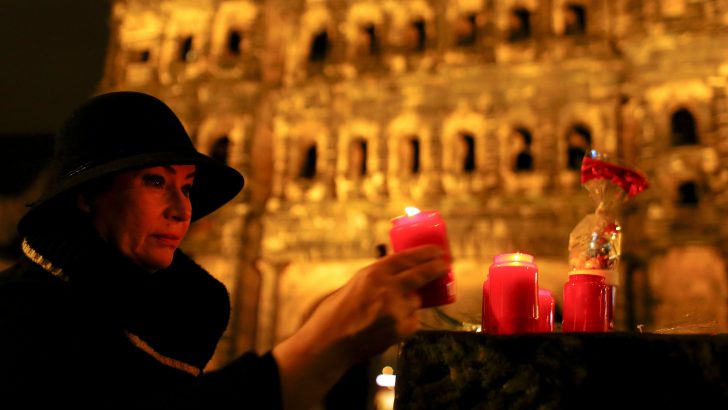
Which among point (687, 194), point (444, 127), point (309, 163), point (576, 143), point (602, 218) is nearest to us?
point (602, 218)

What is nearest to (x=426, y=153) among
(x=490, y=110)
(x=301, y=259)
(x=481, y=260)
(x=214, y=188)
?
(x=490, y=110)

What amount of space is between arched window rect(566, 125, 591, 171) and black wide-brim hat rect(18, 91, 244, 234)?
406 inches

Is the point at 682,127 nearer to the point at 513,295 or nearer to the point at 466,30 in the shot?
the point at 466,30

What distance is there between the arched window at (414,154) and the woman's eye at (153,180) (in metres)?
10.2

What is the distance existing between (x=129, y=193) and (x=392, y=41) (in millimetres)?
11249

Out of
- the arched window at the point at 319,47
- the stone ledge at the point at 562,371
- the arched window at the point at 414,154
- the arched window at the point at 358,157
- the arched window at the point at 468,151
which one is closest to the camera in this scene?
the stone ledge at the point at 562,371

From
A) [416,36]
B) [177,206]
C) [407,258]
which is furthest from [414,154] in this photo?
[407,258]

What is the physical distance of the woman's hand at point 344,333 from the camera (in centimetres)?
106

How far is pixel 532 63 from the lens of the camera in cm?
1136

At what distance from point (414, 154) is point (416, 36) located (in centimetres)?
246

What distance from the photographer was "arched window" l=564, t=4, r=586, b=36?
11820mm

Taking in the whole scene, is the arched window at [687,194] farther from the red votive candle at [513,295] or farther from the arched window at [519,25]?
the red votive candle at [513,295]

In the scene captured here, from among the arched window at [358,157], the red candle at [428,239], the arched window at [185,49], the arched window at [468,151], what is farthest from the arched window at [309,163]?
the red candle at [428,239]

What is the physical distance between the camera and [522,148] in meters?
11.4
